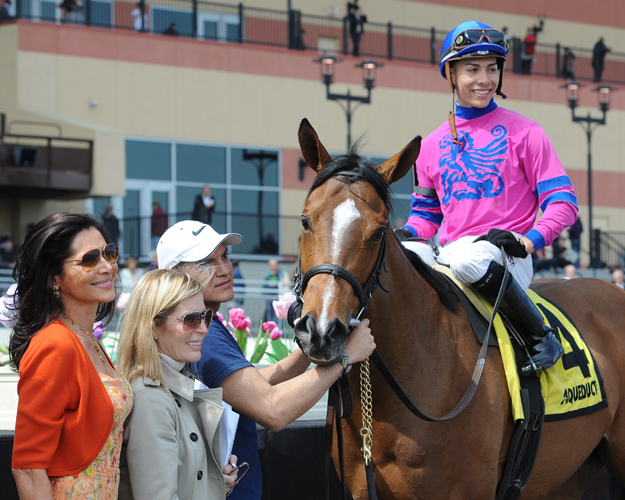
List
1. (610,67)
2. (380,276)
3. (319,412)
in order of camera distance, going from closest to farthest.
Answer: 1. (380,276)
2. (319,412)
3. (610,67)

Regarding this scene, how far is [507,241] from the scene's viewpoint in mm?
3463

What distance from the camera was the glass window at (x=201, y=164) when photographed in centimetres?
2169

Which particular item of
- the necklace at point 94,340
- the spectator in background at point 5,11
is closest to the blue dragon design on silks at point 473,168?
the necklace at point 94,340

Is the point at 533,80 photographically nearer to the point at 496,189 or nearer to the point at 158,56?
the point at 158,56

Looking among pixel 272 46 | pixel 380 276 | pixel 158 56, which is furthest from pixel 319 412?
pixel 272 46

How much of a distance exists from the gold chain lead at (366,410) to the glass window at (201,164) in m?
19.0

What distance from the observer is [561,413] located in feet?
12.1

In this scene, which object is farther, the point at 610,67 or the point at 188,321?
the point at 610,67

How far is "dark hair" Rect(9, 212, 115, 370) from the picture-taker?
2.47m

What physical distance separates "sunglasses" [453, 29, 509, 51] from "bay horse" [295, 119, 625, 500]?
1.10 meters

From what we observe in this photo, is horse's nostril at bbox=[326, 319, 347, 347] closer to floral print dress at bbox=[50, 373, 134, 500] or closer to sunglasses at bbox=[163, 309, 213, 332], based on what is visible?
sunglasses at bbox=[163, 309, 213, 332]

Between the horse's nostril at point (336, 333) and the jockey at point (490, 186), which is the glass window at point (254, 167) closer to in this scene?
the jockey at point (490, 186)

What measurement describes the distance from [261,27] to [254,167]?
4617 millimetres

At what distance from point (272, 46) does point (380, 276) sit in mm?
20828
